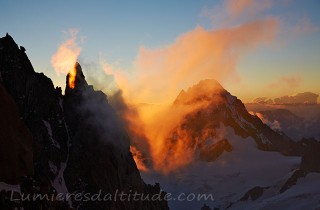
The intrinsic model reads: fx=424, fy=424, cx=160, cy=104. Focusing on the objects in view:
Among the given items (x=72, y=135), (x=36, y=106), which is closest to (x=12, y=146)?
(x=36, y=106)

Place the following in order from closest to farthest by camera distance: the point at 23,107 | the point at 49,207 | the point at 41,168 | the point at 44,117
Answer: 1. the point at 49,207
2. the point at 41,168
3. the point at 23,107
4. the point at 44,117

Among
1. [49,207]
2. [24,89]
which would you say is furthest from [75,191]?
[49,207]

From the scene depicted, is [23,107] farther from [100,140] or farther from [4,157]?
[4,157]

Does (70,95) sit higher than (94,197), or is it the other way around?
(70,95)

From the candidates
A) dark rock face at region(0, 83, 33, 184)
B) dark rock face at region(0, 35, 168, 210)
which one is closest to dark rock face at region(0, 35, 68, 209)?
dark rock face at region(0, 35, 168, 210)

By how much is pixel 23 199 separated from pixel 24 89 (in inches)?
2721

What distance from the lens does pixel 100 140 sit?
139750 mm

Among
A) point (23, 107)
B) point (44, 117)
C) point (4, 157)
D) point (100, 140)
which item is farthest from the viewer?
point (100, 140)

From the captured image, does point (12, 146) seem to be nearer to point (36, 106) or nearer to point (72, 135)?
point (36, 106)

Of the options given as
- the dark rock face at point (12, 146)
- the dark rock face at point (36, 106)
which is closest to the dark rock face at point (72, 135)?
the dark rock face at point (36, 106)

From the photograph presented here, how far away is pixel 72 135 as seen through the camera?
458 ft

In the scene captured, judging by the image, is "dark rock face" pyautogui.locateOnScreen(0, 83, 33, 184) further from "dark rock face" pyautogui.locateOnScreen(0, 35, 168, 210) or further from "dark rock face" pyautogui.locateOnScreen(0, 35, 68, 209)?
"dark rock face" pyautogui.locateOnScreen(0, 35, 68, 209)

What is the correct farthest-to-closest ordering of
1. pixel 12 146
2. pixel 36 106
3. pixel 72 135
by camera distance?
pixel 72 135
pixel 36 106
pixel 12 146

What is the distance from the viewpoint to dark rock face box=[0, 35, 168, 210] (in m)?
121
